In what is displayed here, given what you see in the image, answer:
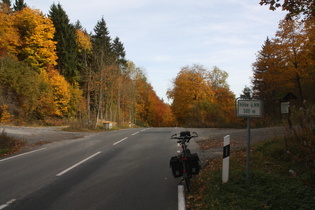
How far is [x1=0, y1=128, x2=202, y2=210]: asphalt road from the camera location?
4.79 meters

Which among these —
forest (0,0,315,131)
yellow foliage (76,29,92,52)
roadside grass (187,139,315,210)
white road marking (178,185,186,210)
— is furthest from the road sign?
yellow foliage (76,29,92,52)

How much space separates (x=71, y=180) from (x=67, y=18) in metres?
41.1

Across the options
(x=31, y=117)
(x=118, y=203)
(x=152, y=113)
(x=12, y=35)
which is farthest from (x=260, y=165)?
(x=152, y=113)

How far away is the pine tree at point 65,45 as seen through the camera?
39531mm

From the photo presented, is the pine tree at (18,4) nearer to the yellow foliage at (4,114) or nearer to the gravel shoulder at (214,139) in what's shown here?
the yellow foliage at (4,114)

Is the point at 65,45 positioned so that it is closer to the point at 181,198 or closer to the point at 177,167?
the point at 177,167

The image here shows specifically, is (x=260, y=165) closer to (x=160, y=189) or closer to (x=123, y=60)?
(x=160, y=189)

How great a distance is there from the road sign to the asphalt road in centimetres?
223

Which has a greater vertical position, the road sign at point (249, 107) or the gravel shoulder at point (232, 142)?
the road sign at point (249, 107)

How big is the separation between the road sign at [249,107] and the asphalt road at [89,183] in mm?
2226

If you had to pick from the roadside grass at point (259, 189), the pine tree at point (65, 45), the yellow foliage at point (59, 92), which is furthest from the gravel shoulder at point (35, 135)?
the pine tree at point (65, 45)

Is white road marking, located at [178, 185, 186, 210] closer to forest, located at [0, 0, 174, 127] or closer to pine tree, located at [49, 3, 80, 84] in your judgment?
forest, located at [0, 0, 174, 127]

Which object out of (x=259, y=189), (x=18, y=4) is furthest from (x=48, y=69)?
(x=259, y=189)

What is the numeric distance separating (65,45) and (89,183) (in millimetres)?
37599
